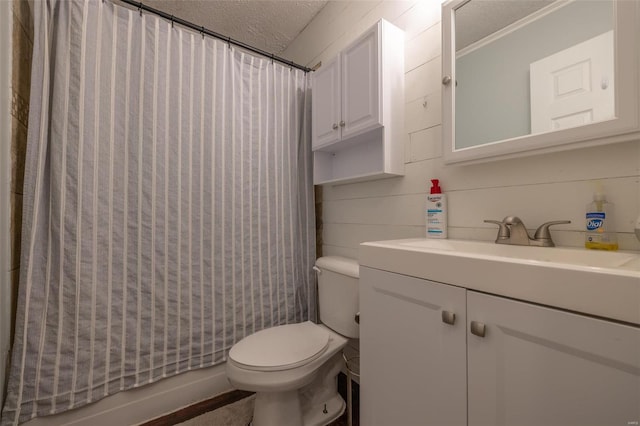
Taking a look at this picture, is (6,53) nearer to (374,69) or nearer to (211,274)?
(211,274)

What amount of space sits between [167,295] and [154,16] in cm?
134

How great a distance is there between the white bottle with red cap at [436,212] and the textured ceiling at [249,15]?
4.89 ft

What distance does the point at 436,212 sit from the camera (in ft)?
3.52

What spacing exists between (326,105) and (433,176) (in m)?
0.72

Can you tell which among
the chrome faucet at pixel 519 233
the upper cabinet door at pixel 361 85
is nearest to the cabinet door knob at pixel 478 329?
the chrome faucet at pixel 519 233

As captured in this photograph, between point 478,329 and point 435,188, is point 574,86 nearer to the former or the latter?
point 435,188

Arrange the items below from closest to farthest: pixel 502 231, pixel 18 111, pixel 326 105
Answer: pixel 502 231 → pixel 18 111 → pixel 326 105

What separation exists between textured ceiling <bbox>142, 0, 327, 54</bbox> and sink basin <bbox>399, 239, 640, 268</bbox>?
173 centimetres

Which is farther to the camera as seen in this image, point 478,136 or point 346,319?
point 346,319

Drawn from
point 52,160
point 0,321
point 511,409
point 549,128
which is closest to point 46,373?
point 0,321

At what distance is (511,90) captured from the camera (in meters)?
0.91

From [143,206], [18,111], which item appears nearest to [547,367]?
[143,206]

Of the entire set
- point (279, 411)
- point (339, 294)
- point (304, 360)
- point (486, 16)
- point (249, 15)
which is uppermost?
point (249, 15)

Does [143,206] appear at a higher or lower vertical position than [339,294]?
higher
